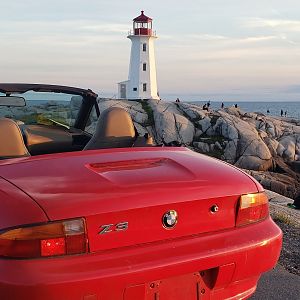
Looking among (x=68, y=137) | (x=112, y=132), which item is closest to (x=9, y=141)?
(x=112, y=132)

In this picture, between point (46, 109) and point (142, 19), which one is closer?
point (46, 109)

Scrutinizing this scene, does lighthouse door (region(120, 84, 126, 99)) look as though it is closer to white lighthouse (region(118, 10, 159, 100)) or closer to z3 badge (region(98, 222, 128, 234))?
white lighthouse (region(118, 10, 159, 100))

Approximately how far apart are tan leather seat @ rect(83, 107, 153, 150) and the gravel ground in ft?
6.96

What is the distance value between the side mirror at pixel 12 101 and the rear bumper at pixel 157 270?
2511mm

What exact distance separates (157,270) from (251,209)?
0.84 metres

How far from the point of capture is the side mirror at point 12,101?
187 inches

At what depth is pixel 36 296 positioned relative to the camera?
2455mm

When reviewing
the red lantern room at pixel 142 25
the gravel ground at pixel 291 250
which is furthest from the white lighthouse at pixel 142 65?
the gravel ground at pixel 291 250

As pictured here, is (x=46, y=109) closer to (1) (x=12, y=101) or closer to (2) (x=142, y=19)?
(1) (x=12, y=101)

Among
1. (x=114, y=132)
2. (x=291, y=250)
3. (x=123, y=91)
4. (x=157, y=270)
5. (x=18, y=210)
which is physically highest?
(x=114, y=132)

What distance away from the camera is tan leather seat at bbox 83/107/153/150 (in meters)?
4.03

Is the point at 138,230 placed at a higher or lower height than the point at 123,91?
higher

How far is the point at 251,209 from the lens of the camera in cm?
319

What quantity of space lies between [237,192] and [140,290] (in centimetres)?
88
